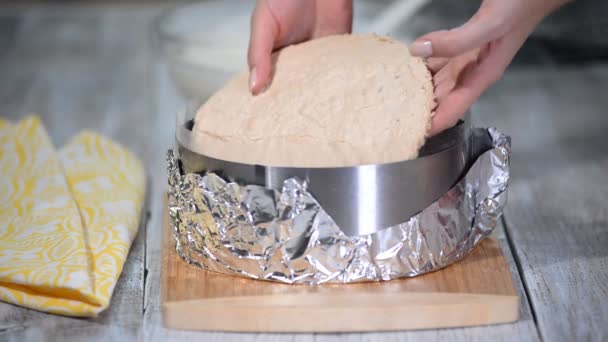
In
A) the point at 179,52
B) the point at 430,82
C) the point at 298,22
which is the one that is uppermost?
the point at 179,52

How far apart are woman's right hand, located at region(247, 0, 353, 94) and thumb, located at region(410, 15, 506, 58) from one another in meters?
0.25

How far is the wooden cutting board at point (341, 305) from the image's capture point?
3.56ft

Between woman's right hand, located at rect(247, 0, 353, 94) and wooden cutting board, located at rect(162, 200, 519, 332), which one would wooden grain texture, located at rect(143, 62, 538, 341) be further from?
woman's right hand, located at rect(247, 0, 353, 94)

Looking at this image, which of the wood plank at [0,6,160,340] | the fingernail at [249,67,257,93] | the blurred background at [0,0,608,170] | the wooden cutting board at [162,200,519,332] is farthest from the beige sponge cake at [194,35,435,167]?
the blurred background at [0,0,608,170]

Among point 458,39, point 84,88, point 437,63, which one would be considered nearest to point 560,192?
point 437,63

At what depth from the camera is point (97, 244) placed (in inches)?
51.6

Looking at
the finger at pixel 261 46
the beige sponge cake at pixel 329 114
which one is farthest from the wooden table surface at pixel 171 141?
the finger at pixel 261 46

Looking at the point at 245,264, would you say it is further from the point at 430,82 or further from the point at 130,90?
the point at 130,90

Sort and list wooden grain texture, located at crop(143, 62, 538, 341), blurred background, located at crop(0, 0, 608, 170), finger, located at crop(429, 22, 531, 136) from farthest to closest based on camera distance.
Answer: blurred background, located at crop(0, 0, 608, 170)
finger, located at crop(429, 22, 531, 136)
wooden grain texture, located at crop(143, 62, 538, 341)

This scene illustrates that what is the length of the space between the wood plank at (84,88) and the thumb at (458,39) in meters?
0.55

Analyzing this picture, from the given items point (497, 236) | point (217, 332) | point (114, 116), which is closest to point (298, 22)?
point (497, 236)

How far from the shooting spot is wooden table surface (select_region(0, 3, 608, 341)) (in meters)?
1.13

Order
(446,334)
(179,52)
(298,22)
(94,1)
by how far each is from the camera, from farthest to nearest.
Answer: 1. (94,1)
2. (179,52)
3. (298,22)
4. (446,334)

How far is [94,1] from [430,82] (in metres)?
2.92
